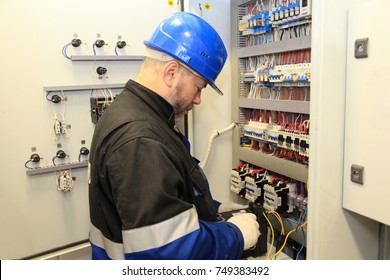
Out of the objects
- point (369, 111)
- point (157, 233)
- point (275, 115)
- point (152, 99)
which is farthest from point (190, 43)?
point (275, 115)

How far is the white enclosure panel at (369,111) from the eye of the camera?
1.23m

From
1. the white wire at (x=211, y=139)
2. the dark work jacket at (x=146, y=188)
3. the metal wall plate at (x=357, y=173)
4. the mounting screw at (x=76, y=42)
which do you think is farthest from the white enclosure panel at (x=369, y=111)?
the mounting screw at (x=76, y=42)

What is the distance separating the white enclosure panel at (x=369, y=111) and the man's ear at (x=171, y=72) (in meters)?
0.69

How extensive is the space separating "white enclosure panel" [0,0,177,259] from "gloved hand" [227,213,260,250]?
0.88 metres

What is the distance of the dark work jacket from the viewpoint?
92cm

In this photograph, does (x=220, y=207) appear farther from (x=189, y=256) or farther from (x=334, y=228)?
(x=189, y=256)

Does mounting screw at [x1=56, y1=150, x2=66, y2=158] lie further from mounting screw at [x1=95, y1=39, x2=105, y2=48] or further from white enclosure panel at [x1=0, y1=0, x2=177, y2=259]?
mounting screw at [x1=95, y1=39, x2=105, y2=48]

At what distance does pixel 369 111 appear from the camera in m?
1.30

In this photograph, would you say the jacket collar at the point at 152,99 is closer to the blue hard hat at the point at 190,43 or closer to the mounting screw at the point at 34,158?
the blue hard hat at the point at 190,43

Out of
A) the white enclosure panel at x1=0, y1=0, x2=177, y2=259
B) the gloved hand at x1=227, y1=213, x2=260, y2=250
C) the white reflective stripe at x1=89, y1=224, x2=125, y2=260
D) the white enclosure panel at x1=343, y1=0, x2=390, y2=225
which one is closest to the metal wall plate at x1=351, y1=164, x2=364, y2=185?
the white enclosure panel at x1=343, y1=0, x2=390, y2=225

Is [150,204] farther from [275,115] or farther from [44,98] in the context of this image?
[275,115]

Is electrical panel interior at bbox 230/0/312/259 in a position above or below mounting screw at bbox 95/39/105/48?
below

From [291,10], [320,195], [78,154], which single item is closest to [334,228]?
[320,195]
